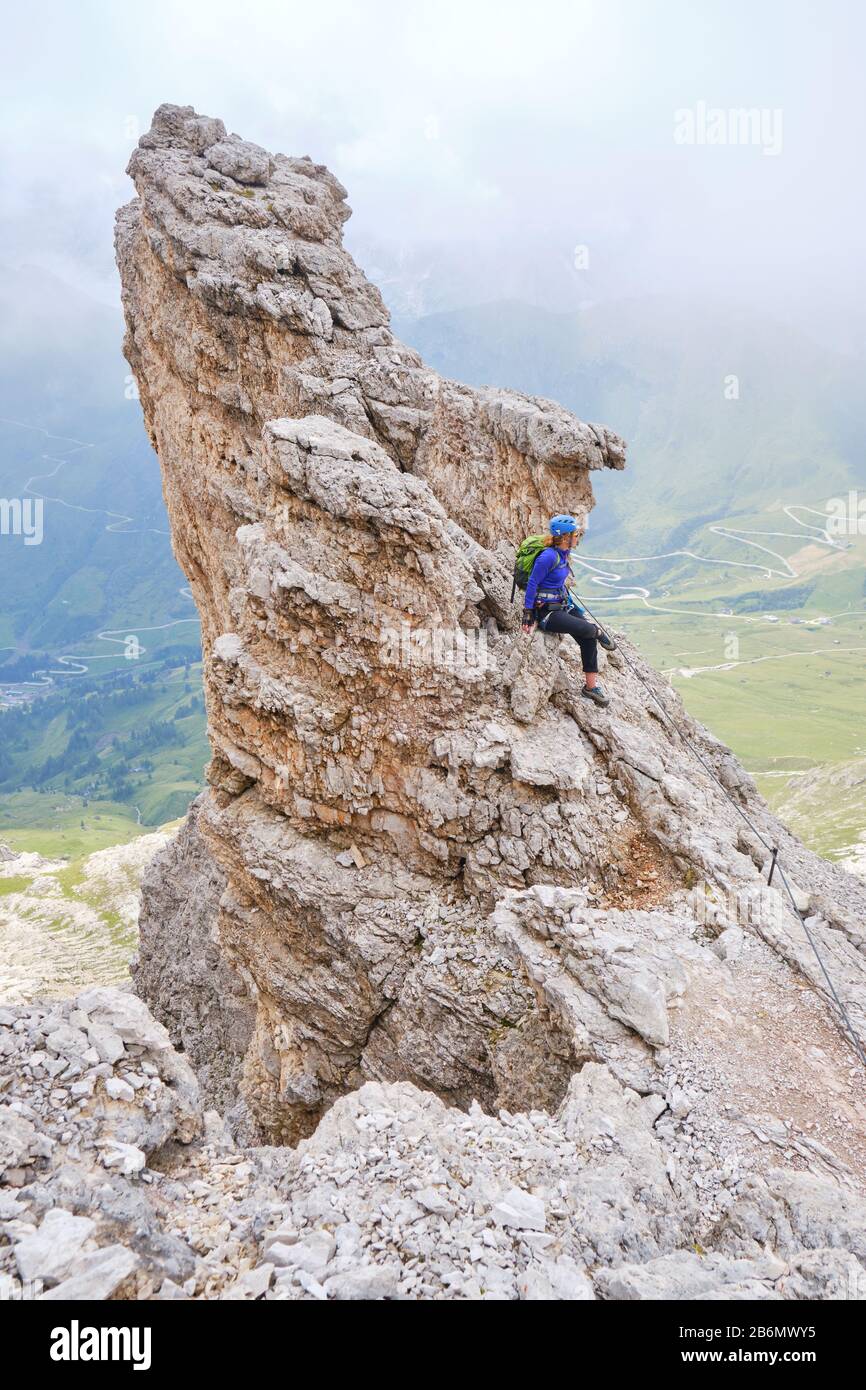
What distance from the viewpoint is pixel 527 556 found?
21.0 meters

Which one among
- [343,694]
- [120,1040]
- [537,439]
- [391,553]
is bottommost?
[120,1040]

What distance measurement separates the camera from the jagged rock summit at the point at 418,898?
35.1 ft

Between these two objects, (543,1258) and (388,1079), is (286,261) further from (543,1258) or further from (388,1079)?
(543,1258)

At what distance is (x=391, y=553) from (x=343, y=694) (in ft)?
15.0

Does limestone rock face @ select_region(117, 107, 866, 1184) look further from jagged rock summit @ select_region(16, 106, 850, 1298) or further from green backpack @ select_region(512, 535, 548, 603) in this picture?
green backpack @ select_region(512, 535, 548, 603)

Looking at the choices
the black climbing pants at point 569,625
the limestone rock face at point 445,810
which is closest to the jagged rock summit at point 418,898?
the limestone rock face at point 445,810

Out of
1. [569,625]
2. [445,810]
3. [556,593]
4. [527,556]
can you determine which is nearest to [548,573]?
[556,593]

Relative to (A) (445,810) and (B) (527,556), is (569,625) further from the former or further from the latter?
(A) (445,810)

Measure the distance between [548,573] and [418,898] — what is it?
10798 mm

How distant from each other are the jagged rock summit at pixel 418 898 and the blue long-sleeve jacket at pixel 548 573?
1726 mm

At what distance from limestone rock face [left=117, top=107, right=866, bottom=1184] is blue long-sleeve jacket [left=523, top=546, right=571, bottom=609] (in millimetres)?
1452

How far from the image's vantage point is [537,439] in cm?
2453

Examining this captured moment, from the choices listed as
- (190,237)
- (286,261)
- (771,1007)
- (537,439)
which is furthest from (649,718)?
(190,237)

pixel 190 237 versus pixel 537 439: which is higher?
pixel 190 237
